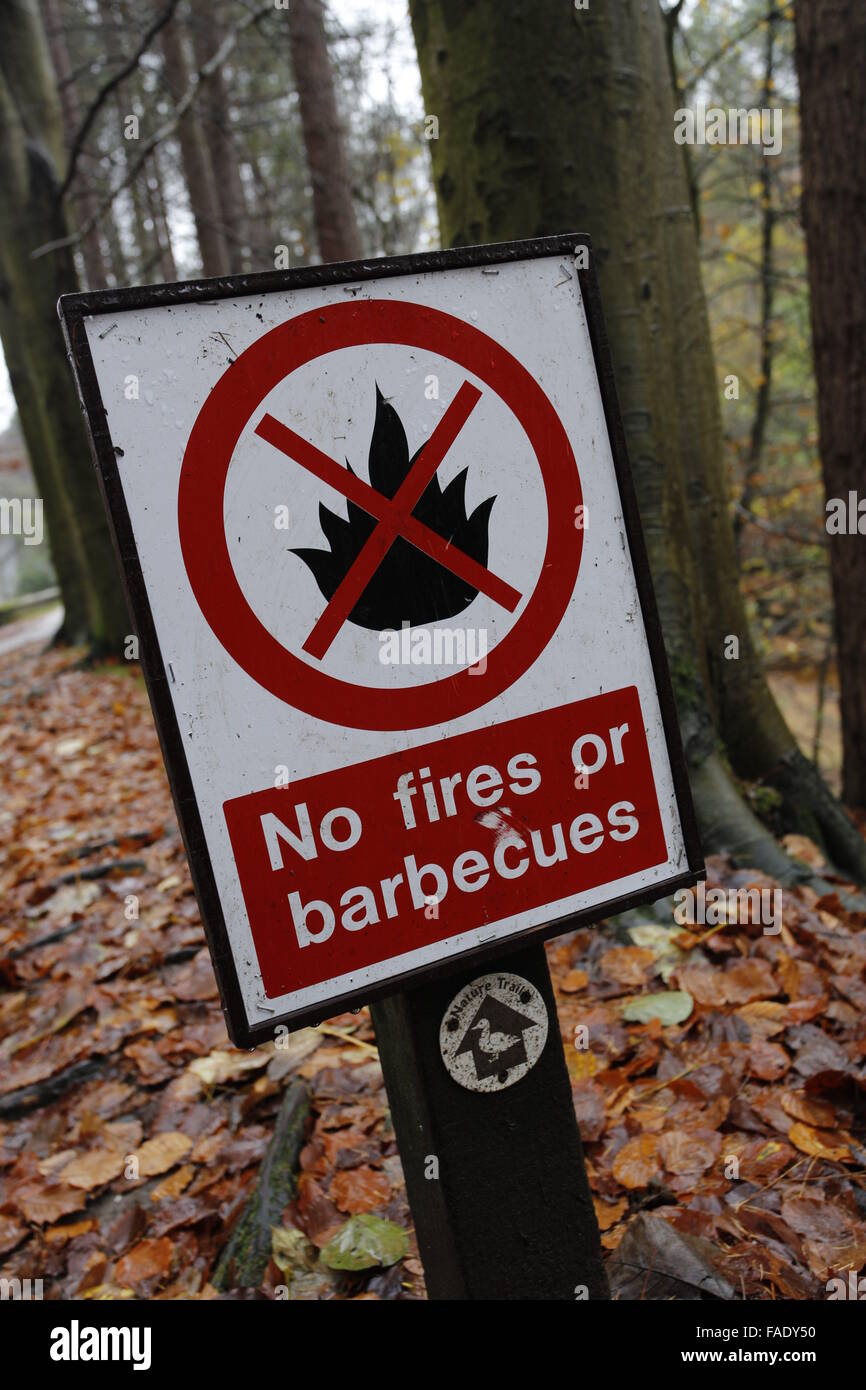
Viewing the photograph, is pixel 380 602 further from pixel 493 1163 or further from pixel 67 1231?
pixel 67 1231

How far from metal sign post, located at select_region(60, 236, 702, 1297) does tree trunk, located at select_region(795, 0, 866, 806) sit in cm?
410

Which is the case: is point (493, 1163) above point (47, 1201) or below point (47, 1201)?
above

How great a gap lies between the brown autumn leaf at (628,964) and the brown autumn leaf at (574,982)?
0.06 metres

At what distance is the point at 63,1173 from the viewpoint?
2.38m

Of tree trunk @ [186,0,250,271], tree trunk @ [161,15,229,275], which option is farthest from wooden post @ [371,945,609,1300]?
tree trunk @ [186,0,250,271]

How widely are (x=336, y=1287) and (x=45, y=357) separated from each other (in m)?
9.24

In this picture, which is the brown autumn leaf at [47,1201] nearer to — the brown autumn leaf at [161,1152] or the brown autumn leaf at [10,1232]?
the brown autumn leaf at [10,1232]

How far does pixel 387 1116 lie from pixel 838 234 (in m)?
4.59

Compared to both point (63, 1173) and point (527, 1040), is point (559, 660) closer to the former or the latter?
point (527, 1040)

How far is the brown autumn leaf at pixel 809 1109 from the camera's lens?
6.51ft

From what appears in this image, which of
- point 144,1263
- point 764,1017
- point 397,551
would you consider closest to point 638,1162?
point 764,1017

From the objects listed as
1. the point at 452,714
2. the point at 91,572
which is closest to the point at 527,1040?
the point at 452,714

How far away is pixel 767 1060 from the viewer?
7.14 feet

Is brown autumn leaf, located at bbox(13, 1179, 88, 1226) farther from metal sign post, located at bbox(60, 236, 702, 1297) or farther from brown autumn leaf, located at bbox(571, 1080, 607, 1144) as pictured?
metal sign post, located at bbox(60, 236, 702, 1297)
